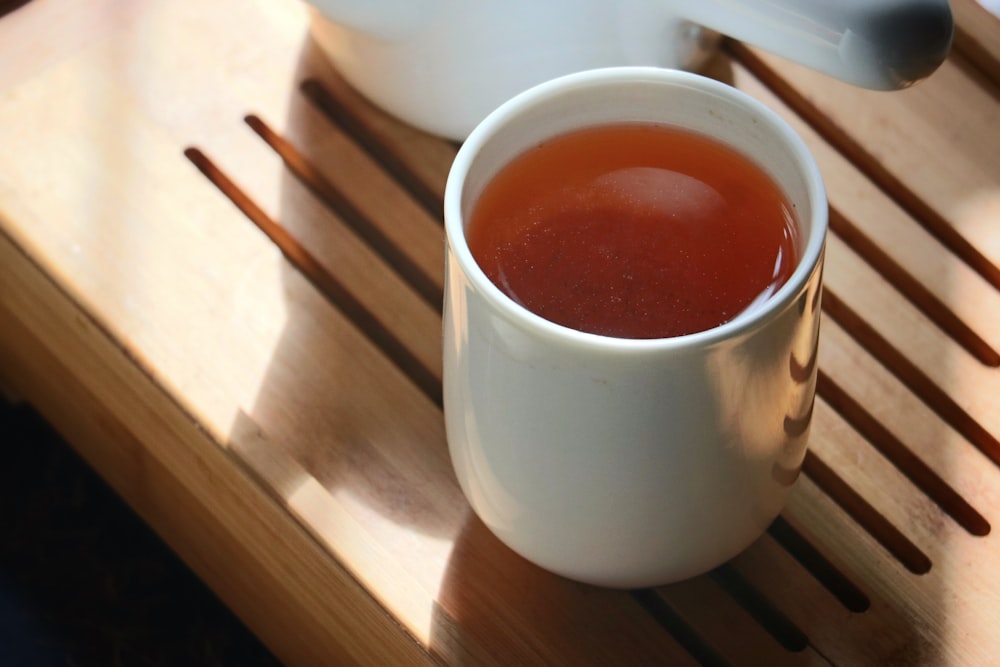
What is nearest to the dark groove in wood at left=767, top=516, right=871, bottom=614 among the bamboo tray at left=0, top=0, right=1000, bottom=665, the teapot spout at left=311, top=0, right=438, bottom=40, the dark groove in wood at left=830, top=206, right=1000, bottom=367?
the bamboo tray at left=0, top=0, right=1000, bottom=665

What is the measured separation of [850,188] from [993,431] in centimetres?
12

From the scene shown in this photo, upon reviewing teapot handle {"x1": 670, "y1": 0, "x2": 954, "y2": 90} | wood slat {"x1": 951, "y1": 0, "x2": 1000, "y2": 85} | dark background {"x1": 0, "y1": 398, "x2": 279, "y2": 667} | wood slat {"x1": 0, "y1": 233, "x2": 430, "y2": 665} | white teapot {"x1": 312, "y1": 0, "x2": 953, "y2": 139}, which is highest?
teapot handle {"x1": 670, "y1": 0, "x2": 954, "y2": 90}

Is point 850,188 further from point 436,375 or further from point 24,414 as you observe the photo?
point 24,414

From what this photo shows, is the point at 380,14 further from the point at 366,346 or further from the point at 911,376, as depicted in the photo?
the point at 911,376

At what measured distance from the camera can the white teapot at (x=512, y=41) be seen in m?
0.35

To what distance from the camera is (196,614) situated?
0.61 m

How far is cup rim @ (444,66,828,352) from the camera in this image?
28cm

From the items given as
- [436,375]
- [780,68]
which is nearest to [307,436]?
[436,375]

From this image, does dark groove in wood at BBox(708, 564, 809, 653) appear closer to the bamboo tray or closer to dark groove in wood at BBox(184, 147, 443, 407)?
the bamboo tray

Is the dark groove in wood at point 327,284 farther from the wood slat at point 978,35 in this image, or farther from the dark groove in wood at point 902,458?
the wood slat at point 978,35

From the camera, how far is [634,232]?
13.3 inches

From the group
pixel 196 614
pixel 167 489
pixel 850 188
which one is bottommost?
pixel 196 614

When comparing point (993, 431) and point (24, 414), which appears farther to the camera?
point (24, 414)

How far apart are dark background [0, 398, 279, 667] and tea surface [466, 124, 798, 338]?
35 centimetres
